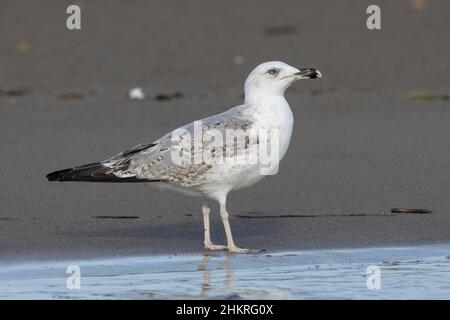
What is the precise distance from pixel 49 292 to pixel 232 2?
9.78 metres

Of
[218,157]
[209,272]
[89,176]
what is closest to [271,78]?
[218,157]

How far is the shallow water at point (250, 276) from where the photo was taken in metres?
7.39

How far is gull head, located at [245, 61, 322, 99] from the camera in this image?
28.5ft

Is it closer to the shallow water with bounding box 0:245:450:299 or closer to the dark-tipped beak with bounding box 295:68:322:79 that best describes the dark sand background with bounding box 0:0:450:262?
the shallow water with bounding box 0:245:450:299

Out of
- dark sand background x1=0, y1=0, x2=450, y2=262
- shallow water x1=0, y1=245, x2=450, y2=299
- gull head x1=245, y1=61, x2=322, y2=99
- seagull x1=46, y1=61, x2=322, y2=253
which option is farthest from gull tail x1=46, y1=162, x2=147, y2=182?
gull head x1=245, y1=61, x2=322, y2=99

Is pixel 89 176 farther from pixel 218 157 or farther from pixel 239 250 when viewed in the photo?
pixel 239 250

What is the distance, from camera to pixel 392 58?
47.2ft

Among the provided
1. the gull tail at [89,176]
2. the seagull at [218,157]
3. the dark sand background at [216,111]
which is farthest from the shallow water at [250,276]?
the gull tail at [89,176]

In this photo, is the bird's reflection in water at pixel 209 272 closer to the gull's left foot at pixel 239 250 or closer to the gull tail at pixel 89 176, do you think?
the gull's left foot at pixel 239 250

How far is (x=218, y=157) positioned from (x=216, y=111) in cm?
424

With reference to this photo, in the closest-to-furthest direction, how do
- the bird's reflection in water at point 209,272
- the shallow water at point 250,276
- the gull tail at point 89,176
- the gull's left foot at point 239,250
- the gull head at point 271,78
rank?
the shallow water at point 250,276 < the bird's reflection in water at point 209,272 < the gull's left foot at point 239,250 < the gull tail at point 89,176 < the gull head at point 271,78

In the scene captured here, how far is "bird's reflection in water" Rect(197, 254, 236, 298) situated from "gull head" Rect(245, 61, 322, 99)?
46.3 inches

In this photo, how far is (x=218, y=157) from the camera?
8383 mm
